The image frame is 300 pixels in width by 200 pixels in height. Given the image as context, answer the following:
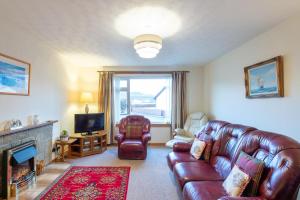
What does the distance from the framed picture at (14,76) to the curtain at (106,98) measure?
2409 millimetres

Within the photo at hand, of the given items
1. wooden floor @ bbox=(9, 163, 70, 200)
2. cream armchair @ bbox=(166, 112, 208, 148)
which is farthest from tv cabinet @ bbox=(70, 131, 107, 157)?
cream armchair @ bbox=(166, 112, 208, 148)

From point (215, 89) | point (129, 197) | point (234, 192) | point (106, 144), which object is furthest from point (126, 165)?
point (215, 89)

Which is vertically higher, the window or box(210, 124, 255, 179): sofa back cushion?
the window

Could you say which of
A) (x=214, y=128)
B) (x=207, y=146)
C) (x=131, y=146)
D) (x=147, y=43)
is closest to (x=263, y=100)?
(x=214, y=128)

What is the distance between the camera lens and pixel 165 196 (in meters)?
2.61

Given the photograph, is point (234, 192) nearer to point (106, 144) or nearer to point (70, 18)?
point (70, 18)

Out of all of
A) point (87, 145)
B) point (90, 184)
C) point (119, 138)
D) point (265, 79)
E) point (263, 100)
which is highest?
point (265, 79)

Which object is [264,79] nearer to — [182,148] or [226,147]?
[226,147]

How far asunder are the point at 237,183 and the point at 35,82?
3.48 m

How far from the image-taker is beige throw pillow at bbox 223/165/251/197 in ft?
5.70

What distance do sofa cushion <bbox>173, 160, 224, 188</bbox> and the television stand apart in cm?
286

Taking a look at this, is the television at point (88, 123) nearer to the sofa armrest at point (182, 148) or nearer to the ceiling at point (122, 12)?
the ceiling at point (122, 12)

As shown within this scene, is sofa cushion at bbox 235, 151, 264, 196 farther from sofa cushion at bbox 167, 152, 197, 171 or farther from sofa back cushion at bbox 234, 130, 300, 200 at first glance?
sofa cushion at bbox 167, 152, 197, 171

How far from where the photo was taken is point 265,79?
9.10 feet
